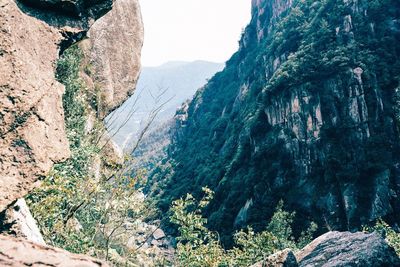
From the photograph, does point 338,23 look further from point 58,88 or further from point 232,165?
point 58,88

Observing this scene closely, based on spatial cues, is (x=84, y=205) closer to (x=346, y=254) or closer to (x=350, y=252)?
(x=346, y=254)

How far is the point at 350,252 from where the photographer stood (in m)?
9.09

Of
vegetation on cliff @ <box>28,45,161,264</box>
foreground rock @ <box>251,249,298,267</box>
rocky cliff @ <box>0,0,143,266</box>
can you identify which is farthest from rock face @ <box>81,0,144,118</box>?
foreground rock @ <box>251,249,298,267</box>

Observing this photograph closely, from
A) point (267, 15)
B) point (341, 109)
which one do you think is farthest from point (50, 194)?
point (267, 15)

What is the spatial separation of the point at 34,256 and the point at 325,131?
76517 millimetres

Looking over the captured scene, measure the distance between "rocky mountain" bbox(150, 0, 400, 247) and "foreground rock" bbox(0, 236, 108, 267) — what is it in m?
55.2

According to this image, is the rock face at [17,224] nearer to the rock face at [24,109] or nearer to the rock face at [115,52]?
the rock face at [24,109]

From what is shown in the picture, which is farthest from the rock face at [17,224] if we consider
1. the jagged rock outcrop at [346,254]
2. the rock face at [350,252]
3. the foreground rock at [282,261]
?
the rock face at [350,252]

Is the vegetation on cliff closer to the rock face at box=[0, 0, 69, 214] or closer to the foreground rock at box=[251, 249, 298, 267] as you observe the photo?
the rock face at box=[0, 0, 69, 214]

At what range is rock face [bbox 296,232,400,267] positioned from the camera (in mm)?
8656

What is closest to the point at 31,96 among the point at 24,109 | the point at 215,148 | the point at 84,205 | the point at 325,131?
the point at 24,109

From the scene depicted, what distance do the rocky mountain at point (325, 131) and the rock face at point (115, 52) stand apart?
42.2 m

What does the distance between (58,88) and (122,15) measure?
1236cm

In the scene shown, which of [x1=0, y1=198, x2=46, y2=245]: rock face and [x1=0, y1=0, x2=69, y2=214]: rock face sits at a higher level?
[x1=0, y1=0, x2=69, y2=214]: rock face
